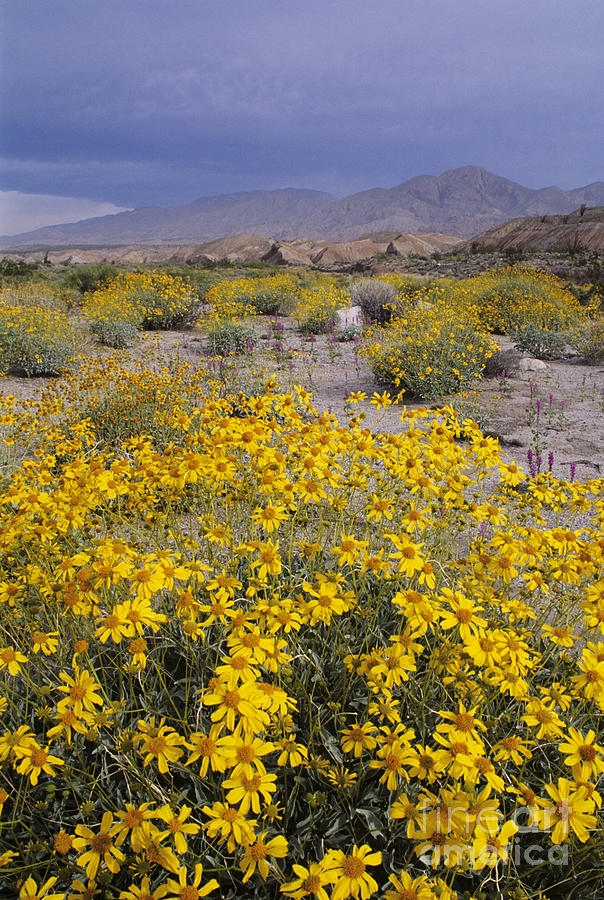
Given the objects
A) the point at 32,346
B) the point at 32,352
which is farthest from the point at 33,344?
the point at 32,352

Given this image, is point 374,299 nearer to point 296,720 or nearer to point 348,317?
point 348,317

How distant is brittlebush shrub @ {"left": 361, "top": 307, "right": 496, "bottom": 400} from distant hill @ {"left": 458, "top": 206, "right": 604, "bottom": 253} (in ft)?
138

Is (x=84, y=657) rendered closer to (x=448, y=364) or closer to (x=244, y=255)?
(x=448, y=364)

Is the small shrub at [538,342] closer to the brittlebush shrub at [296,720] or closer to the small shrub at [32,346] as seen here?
the brittlebush shrub at [296,720]

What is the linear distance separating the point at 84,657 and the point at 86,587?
1.74 ft

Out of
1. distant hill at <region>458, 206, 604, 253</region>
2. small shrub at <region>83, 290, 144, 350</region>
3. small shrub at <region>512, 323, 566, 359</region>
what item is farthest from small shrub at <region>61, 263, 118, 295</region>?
distant hill at <region>458, 206, 604, 253</region>

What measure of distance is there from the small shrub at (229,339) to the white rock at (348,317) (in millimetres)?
3459

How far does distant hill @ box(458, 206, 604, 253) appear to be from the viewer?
45750 millimetres

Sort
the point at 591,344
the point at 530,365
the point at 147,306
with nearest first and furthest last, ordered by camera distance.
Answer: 1. the point at 530,365
2. the point at 591,344
3. the point at 147,306

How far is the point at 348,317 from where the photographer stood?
556 inches

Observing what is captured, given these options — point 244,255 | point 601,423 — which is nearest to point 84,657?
point 601,423

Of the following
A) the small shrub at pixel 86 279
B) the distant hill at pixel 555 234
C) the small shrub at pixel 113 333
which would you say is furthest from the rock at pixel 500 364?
the distant hill at pixel 555 234

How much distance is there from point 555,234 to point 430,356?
54551 mm

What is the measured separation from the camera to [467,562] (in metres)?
2.18
